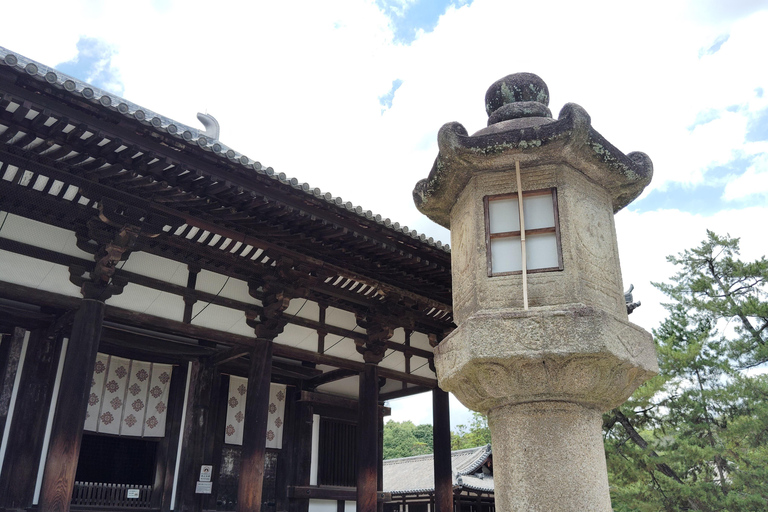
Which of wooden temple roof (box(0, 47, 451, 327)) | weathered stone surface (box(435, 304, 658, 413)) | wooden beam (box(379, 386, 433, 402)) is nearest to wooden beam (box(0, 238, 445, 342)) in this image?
wooden temple roof (box(0, 47, 451, 327))

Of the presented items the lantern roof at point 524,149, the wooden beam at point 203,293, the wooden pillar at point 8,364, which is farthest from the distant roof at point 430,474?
the lantern roof at point 524,149

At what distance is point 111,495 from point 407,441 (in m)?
62.2

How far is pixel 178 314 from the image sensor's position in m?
8.84

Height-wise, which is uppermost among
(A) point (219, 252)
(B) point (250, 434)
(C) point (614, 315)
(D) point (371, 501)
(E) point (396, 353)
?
(A) point (219, 252)

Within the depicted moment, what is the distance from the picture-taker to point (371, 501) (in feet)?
32.8

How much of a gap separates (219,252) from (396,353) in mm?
4626

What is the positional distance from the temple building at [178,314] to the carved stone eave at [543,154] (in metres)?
2.95

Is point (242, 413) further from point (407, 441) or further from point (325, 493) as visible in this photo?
point (407, 441)

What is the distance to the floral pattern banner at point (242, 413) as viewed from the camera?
1130 cm

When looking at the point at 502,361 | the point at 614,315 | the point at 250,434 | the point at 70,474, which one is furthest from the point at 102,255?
the point at 614,315

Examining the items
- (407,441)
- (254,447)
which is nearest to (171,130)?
(254,447)

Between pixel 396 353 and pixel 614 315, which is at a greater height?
pixel 396 353

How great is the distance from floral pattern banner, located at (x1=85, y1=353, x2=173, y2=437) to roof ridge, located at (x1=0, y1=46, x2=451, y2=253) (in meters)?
4.84

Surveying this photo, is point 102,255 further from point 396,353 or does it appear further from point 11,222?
point 396,353
